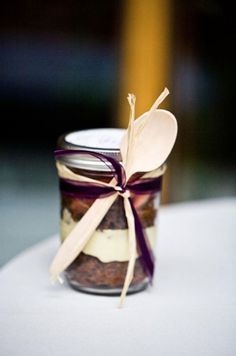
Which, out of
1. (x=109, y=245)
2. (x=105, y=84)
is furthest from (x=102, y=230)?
(x=105, y=84)

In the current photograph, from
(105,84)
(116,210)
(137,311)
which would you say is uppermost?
(116,210)

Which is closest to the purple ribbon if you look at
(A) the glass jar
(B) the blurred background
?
(A) the glass jar

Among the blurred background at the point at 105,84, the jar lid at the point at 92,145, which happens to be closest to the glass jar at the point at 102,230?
the jar lid at the point at 92,145

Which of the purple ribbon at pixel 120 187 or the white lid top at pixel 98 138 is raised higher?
the white lid top at pixel 98 138

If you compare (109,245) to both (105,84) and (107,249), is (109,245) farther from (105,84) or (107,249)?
(105,84)

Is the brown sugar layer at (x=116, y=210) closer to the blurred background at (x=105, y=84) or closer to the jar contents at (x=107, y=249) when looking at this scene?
the jar contents at (x=107, y=249)

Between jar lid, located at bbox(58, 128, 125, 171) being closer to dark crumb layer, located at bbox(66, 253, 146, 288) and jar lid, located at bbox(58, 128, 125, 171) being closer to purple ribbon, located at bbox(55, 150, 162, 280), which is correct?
purple ribbon, located at bbox(55, 150, 162, 280)

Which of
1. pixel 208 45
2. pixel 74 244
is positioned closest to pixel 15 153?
pixel 208 45
